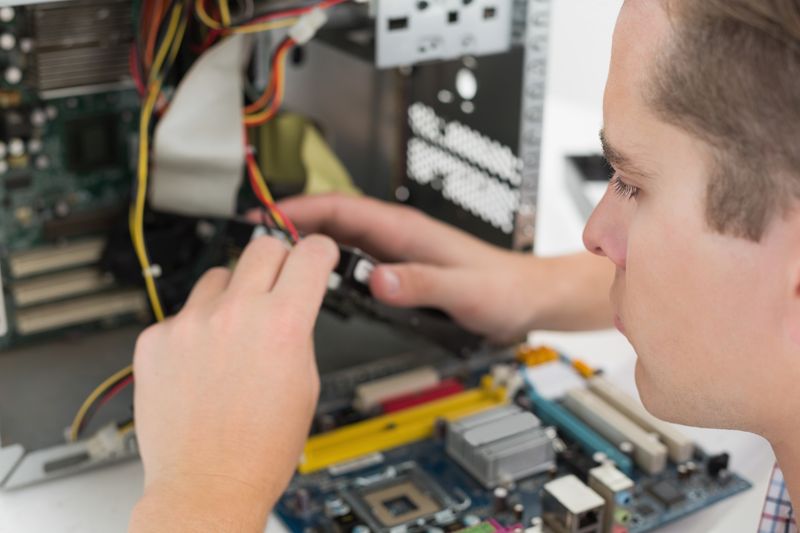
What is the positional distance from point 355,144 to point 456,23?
0.44 m

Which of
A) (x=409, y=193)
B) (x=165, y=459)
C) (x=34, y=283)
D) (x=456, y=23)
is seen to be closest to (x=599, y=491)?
(x=165, y=459)

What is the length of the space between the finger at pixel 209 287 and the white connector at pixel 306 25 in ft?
0.89

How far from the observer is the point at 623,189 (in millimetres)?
938

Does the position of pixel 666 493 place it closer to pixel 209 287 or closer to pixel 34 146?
pixel 209 287

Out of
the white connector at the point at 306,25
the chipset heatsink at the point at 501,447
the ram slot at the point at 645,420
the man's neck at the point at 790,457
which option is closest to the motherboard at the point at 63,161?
the white connector at the point at 306,25

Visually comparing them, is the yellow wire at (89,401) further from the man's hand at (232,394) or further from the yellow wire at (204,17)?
the yellow wire at (204,17)

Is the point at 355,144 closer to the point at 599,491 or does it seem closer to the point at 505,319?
the point at 505,319

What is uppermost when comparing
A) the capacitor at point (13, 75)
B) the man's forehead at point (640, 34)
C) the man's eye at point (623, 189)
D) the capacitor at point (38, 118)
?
the man's forehead at point (640, 34)

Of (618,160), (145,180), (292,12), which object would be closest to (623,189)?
(618,160)

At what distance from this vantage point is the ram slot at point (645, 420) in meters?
1.23

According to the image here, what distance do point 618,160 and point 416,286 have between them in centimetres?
47

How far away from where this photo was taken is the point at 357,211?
54.5 inches

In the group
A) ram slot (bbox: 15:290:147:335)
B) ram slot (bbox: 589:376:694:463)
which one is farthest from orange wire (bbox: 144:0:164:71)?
ram slot (bbox: 589:376:694:463)

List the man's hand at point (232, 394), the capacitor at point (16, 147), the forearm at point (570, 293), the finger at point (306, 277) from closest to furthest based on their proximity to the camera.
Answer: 1. the man's hand at point (232, 394)
2. the finger at point (306, 277)
3. the capacitor at point (16, 147)
4. the forearm at point (570, 293)
